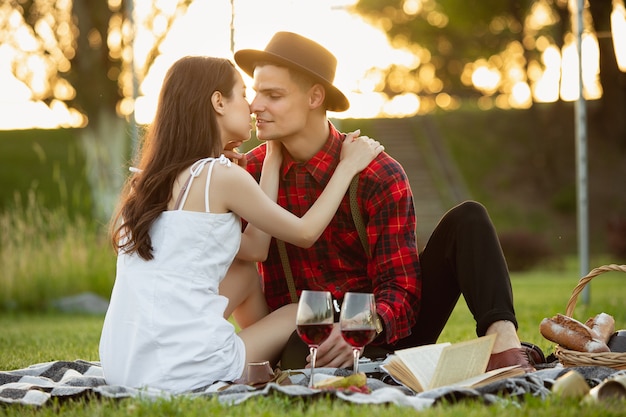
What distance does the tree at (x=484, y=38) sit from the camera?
22422 millimetres

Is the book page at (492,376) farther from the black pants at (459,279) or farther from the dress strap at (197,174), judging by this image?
the dress strap at (197,174)

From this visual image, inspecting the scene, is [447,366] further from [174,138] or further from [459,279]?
[174,138]

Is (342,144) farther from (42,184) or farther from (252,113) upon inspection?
(42,184)

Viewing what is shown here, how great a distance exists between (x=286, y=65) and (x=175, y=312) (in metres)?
1.43

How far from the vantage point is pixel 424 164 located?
24422mm

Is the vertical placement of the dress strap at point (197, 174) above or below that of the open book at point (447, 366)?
above

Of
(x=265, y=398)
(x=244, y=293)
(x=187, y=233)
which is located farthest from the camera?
(x=244, y=293)

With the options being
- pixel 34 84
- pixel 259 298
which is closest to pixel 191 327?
pixel 259 298

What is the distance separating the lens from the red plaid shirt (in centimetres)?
417

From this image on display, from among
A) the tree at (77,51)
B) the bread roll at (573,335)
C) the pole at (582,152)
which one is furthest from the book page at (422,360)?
the tree at (77,51)

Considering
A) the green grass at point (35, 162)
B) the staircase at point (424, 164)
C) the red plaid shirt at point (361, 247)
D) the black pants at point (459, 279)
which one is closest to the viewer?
the black pants at point (459, 279)

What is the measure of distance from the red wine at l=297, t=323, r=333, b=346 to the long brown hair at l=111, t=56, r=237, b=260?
2.68 feet

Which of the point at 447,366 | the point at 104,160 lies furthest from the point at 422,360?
the point at 104,160

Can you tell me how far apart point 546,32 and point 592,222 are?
8.68 m
